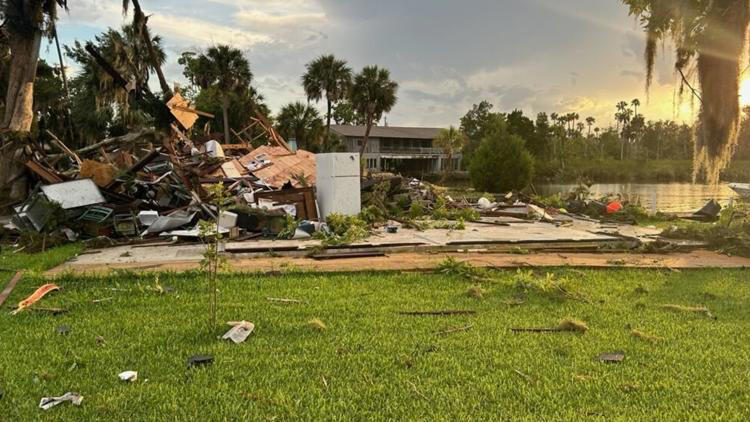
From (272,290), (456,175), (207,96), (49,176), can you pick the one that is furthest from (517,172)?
(272,290)

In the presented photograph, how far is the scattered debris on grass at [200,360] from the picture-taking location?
355 centimetres

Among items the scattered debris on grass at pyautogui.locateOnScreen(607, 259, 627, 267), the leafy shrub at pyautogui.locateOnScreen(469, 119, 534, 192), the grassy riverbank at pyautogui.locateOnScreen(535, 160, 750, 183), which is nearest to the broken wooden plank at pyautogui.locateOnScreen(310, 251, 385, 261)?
the scattered debris on grass at pyautogui.locateOnScreen(607, 259, 627, 267)

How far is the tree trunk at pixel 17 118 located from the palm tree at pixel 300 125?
23658mm

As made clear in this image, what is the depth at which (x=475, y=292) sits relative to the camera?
5543 mm

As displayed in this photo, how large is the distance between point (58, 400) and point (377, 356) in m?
Answer: 1.96

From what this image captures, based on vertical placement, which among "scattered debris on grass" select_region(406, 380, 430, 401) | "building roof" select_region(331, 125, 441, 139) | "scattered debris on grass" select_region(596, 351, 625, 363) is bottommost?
"scattered debris on grass" select_region(596, 351, 625, 363)

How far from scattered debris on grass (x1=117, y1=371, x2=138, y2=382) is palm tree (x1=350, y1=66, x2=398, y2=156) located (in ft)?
125

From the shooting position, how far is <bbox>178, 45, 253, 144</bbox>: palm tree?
36375mm

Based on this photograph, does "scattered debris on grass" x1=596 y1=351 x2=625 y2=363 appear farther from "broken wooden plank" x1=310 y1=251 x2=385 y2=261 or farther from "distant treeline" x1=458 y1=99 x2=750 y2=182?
"distant treeline" x1=458 y1=99 x2=750 y2=182

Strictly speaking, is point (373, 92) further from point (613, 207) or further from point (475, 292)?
point (475, 292)

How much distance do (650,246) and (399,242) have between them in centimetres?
430

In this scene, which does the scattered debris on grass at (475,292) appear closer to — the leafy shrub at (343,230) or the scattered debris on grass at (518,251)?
the scattered debris on grass at (518,251)

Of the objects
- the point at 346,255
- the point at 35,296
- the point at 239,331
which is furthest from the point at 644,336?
the point at 35,296

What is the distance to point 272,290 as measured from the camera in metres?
5.83
